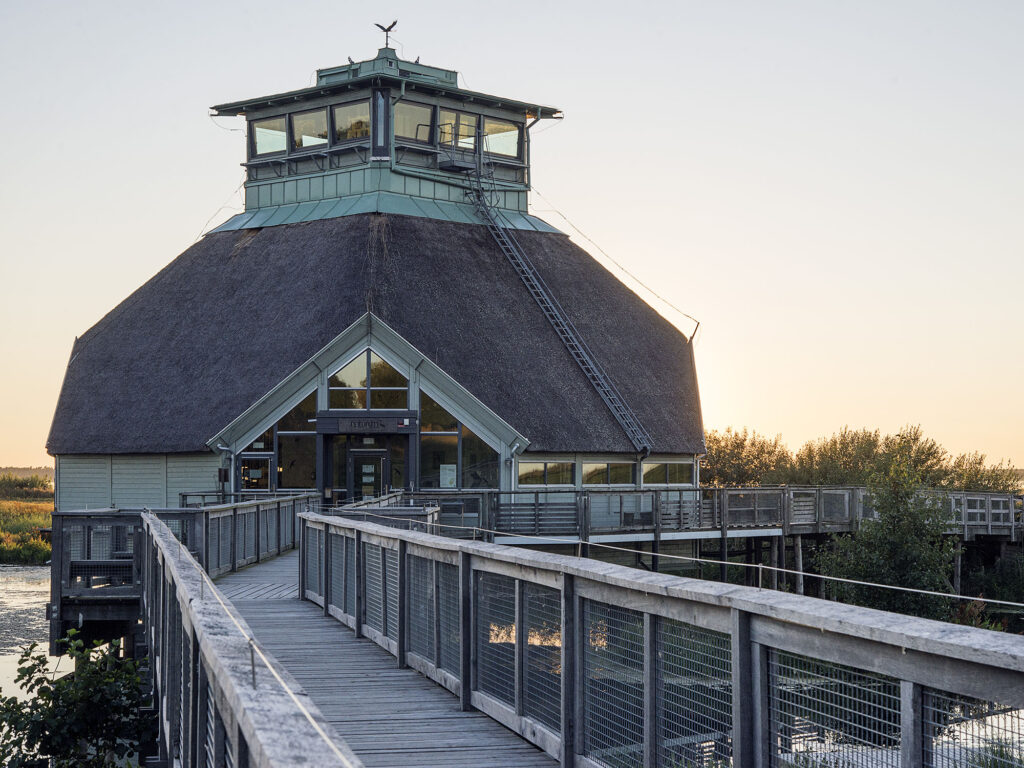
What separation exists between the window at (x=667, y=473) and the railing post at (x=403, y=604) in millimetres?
31282

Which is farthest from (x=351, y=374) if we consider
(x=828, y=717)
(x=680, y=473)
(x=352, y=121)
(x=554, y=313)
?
(x=828, y=717)

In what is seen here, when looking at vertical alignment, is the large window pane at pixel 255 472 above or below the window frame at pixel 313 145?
below

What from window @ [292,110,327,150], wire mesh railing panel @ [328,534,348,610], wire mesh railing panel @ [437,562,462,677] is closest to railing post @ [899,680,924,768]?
wire mesh railing panel @ [437,562,462,677]

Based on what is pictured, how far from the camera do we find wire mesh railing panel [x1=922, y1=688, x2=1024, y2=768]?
15.5 ft

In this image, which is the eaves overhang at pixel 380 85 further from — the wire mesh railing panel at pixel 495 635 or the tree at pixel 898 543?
the wire mesh railing panel at pixel 495 635

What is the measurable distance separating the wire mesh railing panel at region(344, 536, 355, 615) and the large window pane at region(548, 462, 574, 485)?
24881 millimetres

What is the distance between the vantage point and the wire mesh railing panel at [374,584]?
14.1 metres

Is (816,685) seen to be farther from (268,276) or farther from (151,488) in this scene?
(268,276)

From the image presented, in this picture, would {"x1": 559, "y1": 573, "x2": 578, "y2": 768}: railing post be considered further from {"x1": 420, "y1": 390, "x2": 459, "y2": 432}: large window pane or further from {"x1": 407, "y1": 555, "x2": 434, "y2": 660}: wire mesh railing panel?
{"x1": 420, "y1": 390, "x2": 459, "y2": 432}: large window pane

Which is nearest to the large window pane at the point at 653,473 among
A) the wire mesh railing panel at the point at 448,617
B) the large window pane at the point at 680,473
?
the large window pane at the point at 680,473

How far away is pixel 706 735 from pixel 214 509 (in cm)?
1647

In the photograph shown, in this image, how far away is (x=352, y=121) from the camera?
167ft

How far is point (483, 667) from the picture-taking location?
1057 cm

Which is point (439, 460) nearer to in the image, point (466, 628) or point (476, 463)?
point (476, 463)
